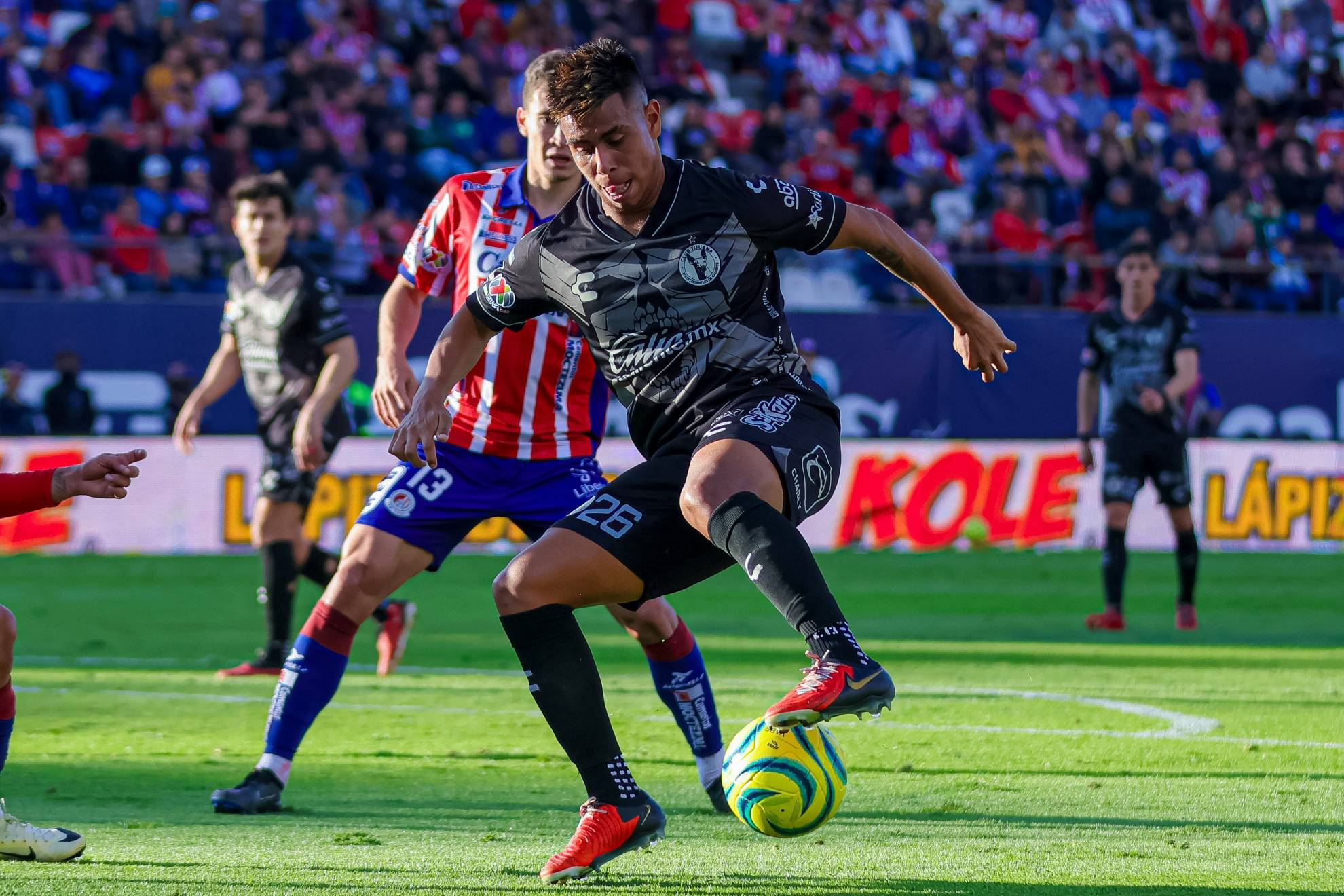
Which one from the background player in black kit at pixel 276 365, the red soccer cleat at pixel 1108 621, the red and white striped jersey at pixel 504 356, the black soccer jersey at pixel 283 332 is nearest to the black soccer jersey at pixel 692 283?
the red and white striped jersey at pixel 504 356

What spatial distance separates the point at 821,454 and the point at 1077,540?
45.5 ft

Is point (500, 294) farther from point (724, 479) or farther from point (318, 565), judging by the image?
point (318, 565)

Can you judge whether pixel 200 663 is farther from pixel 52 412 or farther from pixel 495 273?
pixel 52 412

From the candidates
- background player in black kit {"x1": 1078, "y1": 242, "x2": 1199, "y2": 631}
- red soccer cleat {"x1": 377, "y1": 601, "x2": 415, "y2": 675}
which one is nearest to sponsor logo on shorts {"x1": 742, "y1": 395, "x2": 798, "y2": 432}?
red soccer cleat {"x1": 377, "y1": 601, "x2": 415, "y2": 675}

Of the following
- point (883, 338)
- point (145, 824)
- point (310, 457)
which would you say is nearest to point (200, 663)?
point (310, 457)

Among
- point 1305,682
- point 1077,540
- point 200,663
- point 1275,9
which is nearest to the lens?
point 1305,682

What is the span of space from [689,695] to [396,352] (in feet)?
4.90

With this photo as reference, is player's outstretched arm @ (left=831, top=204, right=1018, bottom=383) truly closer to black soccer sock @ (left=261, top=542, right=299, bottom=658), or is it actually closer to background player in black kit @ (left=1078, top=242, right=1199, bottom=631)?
black soccer sock @ (left=261, top=542, right=299, bottom=658)

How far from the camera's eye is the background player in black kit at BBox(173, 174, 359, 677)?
8.84 meters

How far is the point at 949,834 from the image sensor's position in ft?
16.0

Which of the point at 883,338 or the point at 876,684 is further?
the point at 883,338

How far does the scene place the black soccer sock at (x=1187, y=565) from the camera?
449 inches

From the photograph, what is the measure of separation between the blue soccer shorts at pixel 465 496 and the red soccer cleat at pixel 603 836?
1.35 meters

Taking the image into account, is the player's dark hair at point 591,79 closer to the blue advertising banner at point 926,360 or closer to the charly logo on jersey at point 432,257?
the charly logo on jersey at point 432,257
